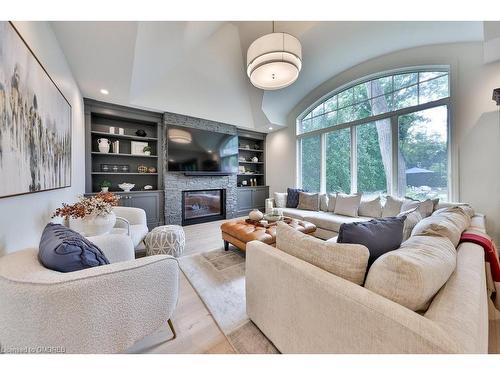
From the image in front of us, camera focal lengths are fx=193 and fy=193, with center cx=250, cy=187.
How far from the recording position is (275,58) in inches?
88.7

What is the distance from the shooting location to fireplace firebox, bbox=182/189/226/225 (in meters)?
4.57

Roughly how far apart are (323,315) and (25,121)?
7.16 ft

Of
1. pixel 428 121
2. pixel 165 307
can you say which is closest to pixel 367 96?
pixel 428 121

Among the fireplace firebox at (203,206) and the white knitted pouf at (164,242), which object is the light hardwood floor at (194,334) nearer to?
the white knitted pouf at (164,242)

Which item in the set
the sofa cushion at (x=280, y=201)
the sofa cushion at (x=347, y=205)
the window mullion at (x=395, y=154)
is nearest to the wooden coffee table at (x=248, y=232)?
the sofa cushion at (x=347, y=205)

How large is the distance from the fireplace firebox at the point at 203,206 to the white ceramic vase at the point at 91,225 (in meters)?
2.70

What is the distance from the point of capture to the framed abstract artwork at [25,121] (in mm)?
1092

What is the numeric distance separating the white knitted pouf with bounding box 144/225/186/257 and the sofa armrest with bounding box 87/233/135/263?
0.78 m

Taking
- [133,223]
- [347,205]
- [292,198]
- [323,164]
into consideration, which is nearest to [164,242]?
[133,223]

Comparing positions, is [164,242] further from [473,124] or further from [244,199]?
[473,124]

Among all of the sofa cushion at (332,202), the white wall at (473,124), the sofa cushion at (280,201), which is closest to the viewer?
the white wall at (473,124)

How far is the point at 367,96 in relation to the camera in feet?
13.0
